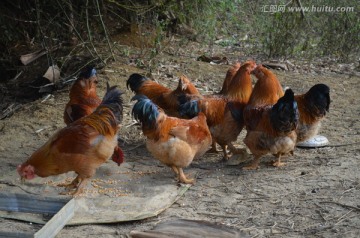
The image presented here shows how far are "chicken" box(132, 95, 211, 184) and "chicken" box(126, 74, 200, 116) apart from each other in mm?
940

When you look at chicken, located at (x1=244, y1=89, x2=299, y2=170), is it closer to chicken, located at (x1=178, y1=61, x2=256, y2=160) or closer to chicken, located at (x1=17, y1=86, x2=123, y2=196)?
chicken, located at (x1=178, y1=61, x2=256, y2=160)

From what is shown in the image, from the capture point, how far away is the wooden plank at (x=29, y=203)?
172 inches

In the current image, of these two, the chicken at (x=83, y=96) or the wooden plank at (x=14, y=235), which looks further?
the chicken at (x=83, y=96)

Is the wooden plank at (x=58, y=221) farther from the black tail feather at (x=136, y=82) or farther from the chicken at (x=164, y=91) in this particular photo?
the black tail feather at (x=136, y=82)

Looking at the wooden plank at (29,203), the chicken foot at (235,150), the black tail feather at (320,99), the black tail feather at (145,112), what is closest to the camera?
the wooden plank at (29,203)

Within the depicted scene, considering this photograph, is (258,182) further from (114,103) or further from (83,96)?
(83,96)

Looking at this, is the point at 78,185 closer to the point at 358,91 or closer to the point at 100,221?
the point at 100,221

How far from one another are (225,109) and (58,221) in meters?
2.77

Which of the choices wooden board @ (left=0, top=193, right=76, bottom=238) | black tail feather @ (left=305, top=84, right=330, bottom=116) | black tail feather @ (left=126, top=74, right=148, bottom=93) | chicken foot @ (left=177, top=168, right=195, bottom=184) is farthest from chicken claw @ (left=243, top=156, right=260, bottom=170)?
wooden board @ (left=0, top=193, right=76, bottom=238)

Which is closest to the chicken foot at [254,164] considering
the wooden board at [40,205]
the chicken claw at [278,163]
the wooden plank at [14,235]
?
the chicken claw at [278,163]

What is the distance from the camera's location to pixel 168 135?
205 inches

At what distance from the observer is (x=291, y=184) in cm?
525

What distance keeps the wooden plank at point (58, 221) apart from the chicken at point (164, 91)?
7.93 feet

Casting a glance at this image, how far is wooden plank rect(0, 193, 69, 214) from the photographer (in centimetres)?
436
